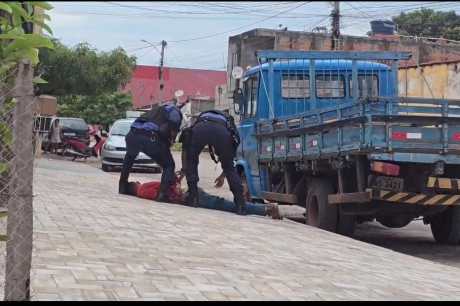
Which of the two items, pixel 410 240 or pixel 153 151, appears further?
pixel 410 240

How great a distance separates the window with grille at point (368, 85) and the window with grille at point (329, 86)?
199mm

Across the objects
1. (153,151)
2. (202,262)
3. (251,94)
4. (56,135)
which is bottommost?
(202,262)

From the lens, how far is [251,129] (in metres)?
12.3

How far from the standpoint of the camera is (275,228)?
363 inches

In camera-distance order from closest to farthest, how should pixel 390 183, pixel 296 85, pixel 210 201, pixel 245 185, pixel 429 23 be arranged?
pixel 390 183 < pixel 210 201 < pixel 296 85 < pixel 245 185 < pixel 429 23

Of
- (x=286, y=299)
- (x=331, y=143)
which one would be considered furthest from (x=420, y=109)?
(x=286, y=299)

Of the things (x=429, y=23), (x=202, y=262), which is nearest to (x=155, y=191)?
(x=202, y=262)

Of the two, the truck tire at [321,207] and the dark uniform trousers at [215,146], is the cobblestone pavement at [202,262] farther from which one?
the dark uniform trousers at [215,146]

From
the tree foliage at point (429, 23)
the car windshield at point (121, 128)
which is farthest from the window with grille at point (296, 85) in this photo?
the tree foliage at point (429, 23)

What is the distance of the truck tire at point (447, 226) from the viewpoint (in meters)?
10.1

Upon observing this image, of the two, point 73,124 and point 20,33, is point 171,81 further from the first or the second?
point 20,33

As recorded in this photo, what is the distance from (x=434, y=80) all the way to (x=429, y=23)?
26542 mm

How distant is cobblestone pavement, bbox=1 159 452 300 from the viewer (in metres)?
5.24

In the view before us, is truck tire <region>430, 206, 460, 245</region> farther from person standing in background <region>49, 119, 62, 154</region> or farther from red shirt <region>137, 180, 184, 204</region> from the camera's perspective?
person standing in background <region>49, 119, 62, 154</region>
